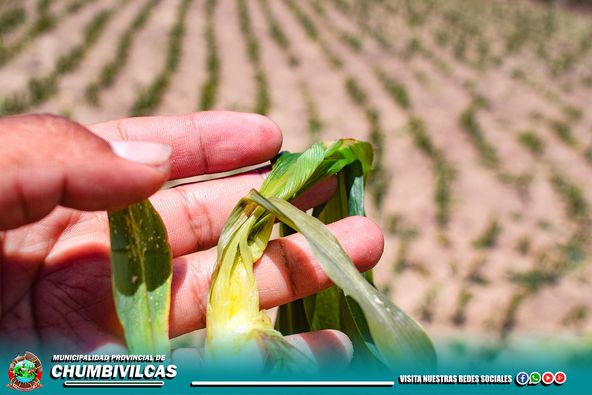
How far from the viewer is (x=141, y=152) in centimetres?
150

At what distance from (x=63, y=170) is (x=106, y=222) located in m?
0.68

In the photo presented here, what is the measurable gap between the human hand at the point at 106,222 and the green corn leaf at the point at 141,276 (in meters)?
0.10

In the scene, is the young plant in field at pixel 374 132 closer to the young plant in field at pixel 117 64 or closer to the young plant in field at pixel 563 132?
the young plant in field at pixel 563 132

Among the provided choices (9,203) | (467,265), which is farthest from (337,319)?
(467,265)

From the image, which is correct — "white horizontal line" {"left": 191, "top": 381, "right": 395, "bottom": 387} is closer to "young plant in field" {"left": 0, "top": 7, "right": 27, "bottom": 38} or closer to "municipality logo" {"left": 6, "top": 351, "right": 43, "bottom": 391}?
"municipality logo" {"left": 6, "top": 351, "right": 43, "bottom": 391}

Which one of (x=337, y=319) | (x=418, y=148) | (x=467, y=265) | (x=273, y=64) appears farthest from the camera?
(x=273, y=64)

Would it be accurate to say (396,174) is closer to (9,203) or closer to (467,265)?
(467,265)

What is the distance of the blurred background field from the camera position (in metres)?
4.20

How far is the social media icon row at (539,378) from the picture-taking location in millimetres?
1823

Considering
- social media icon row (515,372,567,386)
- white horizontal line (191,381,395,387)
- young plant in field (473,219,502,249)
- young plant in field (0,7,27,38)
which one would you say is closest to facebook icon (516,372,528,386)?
social media icon row (515,372,567,386)

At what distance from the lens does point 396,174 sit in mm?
5570

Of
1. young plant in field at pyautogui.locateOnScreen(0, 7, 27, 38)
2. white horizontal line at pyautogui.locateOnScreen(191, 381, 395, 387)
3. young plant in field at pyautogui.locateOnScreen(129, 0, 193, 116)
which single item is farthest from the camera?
young plant in field at pyautogui.locateOnScreen(0, 7, 27, 38)

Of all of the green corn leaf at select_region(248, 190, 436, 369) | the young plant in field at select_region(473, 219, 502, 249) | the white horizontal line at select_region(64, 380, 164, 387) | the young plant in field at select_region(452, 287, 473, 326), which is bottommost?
Result: the young plant in field at select_region(452, 287, 473, 326)

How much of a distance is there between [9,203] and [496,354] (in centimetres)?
290
